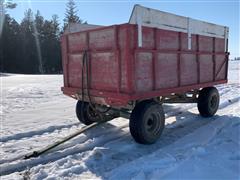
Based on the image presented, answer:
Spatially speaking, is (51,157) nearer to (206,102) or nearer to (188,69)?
(188,69)

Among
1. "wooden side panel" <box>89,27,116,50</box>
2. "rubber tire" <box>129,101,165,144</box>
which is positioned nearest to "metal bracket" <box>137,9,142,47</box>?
"wooden side panel" <box>89,27,116,50</box>

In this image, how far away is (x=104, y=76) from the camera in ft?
17.4

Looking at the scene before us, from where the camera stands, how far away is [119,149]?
16.4 feet

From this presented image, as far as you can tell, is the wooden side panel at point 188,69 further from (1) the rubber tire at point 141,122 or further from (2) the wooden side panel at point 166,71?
(1) the rubber tire at point 141,122

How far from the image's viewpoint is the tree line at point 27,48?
4159 cm

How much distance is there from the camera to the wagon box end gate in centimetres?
486

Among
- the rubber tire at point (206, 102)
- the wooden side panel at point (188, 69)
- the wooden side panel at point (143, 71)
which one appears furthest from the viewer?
the rubber tire at point (206, 102)

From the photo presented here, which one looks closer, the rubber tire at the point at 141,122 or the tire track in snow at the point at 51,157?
the tire track in snow at the point at 51,157

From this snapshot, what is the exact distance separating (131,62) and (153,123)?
1380 millimetres

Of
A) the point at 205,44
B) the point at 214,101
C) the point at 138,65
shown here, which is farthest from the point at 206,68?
→ the point at 138,65

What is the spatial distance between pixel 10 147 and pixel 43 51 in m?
40.5

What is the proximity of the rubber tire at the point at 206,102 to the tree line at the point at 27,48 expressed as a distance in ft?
123

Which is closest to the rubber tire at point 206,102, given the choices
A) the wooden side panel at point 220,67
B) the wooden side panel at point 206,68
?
the wooden side panel at point 206,68

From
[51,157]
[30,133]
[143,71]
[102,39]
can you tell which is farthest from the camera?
[30,133]
